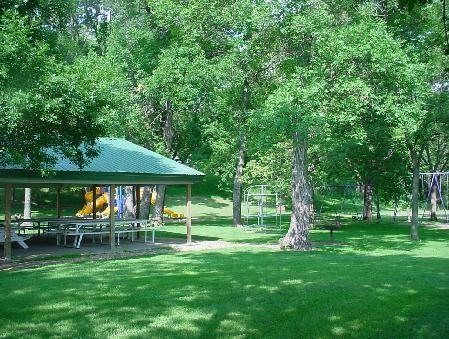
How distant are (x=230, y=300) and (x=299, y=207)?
9.29 meters

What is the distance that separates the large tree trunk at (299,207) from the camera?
16500 millimetres

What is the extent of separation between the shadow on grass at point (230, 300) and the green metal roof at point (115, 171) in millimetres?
2659

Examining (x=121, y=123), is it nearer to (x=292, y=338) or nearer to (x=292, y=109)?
(x=292, y=109)

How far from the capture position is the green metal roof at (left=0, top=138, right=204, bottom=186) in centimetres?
1338

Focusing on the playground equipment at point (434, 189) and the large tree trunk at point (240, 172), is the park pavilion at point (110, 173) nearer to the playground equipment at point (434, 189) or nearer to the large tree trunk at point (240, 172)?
the large tree trunk at point (240, 172)

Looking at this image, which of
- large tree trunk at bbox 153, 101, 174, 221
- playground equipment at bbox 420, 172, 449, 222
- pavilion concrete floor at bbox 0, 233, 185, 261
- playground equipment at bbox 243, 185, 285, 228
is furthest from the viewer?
large tree trunk at bbox 153, 101, 174, 221

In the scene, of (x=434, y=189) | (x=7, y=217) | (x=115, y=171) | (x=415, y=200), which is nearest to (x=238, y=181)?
(x=415, y=200)

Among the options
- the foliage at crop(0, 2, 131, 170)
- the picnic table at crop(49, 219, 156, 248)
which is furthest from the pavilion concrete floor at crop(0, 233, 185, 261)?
the foliage at crop(0, 2, 131, 170)

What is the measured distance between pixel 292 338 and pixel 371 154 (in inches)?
894

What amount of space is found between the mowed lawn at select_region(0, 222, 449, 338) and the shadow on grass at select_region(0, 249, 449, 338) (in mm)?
13

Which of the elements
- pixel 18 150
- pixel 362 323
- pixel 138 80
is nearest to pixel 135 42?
pixel 138 80

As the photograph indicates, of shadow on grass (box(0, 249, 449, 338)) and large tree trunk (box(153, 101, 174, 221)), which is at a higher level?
large tree trunk (box(153, 101, 174, 221))

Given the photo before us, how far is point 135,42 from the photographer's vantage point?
28219 millimetres

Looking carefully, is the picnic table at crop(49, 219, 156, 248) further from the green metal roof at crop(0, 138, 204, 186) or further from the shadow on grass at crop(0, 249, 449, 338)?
the shadow on grass at crop(0, 249, 449, 338)
